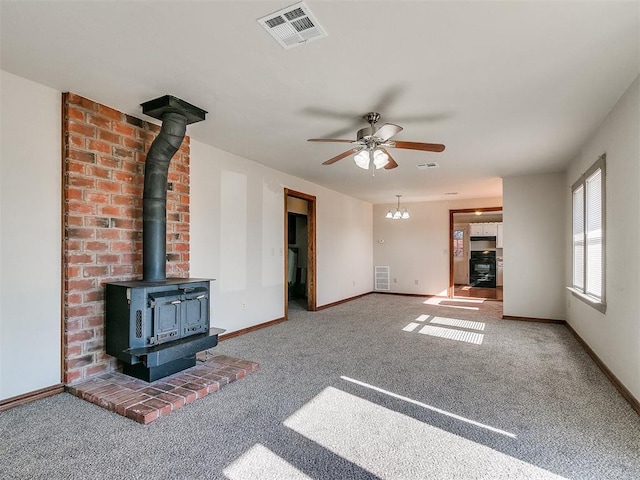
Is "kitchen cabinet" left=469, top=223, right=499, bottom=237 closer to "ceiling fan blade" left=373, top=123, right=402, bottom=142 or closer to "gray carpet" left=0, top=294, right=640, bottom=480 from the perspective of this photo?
"gray carpet" left=0, top=294, right=640, bottom=480

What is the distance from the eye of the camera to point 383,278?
8.79m

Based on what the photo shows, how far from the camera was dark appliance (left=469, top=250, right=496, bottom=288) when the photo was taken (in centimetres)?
1046

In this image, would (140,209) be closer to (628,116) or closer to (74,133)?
(74,133)

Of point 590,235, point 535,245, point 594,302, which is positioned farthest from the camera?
point 535,245

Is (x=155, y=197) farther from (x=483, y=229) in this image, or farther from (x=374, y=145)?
(x=483, y=229)

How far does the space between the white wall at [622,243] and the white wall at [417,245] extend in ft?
15.1

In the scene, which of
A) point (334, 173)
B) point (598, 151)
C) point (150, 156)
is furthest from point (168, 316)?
point (598, 151)

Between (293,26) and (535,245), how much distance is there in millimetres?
5252

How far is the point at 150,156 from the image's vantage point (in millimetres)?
3059

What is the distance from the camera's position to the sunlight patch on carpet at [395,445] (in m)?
1.76

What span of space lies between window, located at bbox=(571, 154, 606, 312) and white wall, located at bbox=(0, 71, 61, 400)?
15.5ft

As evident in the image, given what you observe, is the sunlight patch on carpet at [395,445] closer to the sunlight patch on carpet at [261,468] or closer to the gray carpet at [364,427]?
the gray carpet at [364,427]

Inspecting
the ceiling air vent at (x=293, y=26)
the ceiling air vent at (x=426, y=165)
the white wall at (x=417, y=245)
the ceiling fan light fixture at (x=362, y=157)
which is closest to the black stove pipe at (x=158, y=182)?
the ceiling air vent at (x=293, y=26)

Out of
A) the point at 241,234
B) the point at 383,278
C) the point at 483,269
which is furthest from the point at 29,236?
the point at 483,269
